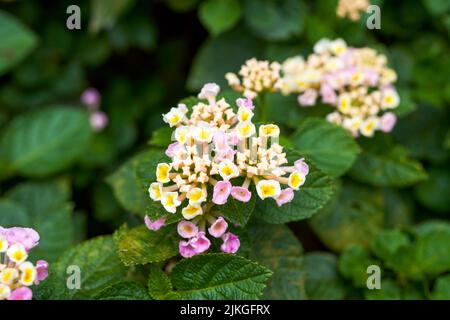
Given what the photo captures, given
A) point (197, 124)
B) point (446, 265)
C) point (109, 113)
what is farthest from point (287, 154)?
point (109, 113)

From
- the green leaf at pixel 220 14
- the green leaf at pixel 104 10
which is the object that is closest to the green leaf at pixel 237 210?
the green leaf at pixel 220 14

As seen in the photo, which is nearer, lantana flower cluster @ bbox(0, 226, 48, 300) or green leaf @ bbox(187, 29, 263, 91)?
lantana flower cluster @ bbox(0, 226, 48, 300)

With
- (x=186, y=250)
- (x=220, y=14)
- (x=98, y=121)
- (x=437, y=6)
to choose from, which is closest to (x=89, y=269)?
(x=186, y=250)

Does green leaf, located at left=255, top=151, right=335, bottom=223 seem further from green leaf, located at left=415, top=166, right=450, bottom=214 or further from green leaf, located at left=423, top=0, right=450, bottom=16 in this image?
green leaf, located at left=423, top=0, right=450, bottom=16

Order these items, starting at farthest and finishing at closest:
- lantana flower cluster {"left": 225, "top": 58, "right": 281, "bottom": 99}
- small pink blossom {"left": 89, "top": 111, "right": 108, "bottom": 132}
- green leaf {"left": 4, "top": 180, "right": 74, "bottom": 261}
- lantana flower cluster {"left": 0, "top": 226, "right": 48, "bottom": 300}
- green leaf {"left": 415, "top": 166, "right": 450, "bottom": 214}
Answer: small pink blossom {"left": 89, "top": 111, "right": 108, "bottom": 132}, green leaf {"left": 415, "top": 166, "right": 450, "bottom": 214}, green leaf {"left": 4, "top": 180, "right": 74, "bottom": 261}, lantana flower cluster {"left": 225, "top": 58, "right": 281, "bottom": 99}, lantana flower cluster {"left": 0, "top": 226, "right": 48, "bottom": 300}

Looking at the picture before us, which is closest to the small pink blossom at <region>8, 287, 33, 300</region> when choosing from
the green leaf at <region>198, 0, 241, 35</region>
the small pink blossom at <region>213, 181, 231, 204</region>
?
the small pink blossom at <region>213, 181, 231, 204</region>
